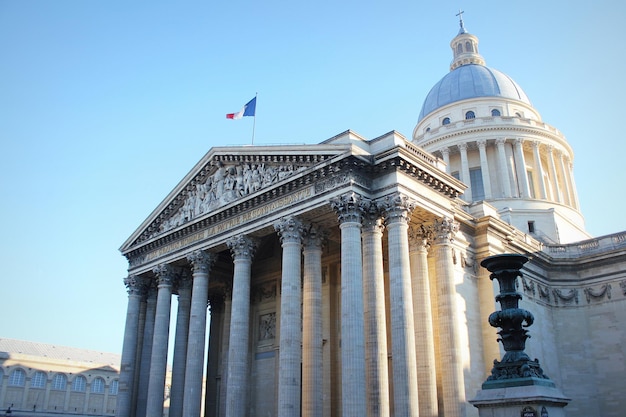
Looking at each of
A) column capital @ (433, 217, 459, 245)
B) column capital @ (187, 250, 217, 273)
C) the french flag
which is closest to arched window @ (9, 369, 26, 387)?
column capital @ (187, 250, 217, 273)

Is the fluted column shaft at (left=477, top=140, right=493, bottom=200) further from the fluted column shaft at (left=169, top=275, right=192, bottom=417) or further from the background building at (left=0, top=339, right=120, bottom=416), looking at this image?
the background building at (left=0, top=339, right=120, bottom=416)

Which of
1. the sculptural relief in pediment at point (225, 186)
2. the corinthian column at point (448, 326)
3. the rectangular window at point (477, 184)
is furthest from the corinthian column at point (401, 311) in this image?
the rectangular window at point (477, 184)

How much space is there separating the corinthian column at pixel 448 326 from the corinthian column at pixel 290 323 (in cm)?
707

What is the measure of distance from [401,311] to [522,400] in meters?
11.8

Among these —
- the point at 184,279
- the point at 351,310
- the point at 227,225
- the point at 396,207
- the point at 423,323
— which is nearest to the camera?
the point at 351,310

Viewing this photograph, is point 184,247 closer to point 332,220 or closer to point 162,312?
point 162,312

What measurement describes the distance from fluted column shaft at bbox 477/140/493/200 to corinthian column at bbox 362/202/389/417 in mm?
26416

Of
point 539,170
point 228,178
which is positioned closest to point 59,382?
point 228,178

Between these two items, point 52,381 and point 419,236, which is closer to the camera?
point 419,236

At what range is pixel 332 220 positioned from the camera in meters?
30.4

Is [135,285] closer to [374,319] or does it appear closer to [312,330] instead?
[312,330]

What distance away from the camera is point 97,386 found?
2788 inches

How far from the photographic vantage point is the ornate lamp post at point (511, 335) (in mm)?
14727

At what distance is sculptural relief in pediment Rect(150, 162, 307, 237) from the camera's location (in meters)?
31.9
